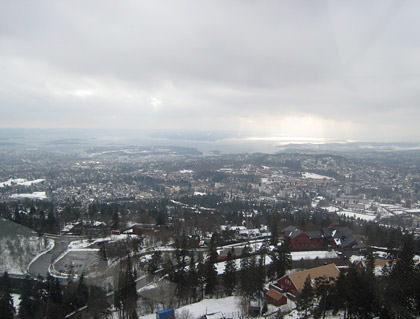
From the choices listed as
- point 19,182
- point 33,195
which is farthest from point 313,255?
point 19,182

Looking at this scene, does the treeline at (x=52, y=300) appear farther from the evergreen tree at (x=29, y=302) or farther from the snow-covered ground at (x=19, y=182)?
the snow-covered ground at (x=19, y=182)

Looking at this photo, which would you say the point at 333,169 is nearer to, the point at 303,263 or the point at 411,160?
the point at 411,160

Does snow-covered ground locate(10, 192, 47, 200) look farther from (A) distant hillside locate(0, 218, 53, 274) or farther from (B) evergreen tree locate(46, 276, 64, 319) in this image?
(B) evergreen tree locate(46, 276, 64, 319)

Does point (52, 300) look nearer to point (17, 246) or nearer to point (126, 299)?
point (126, 299)

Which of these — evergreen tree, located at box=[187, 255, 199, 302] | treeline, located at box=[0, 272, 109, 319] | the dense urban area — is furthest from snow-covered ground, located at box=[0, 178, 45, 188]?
evergreen tree, located at box=[187, 255, 199, 302]

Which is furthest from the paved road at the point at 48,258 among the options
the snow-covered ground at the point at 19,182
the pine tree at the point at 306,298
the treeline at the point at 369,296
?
the snow-covered ground at the point at 19,182

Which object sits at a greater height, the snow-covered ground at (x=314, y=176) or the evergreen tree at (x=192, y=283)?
the evergreen tree at (x=192, y=283)
